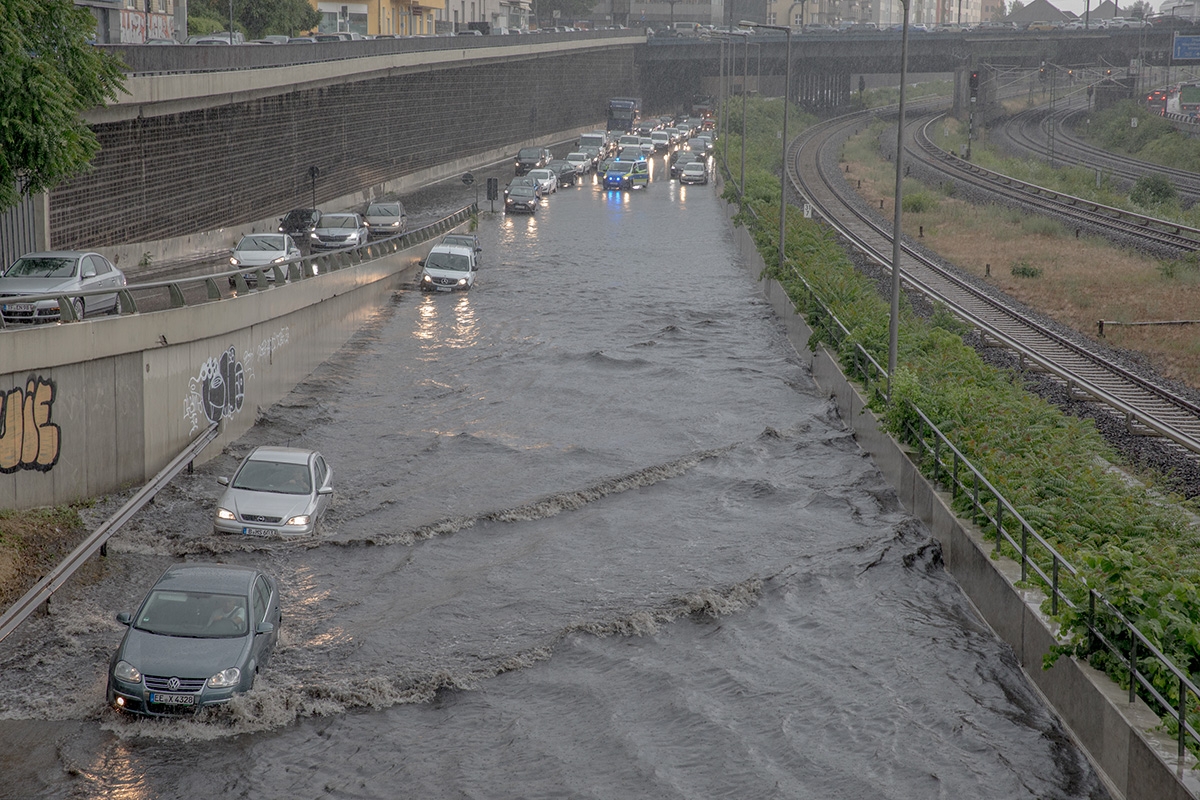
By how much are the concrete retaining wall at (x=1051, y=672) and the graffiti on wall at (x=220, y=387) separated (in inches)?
503

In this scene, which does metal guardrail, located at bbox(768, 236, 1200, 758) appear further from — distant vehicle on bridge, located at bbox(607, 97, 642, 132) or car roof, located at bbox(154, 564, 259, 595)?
distant vehicle on bridge, located at bbox(607, 97, 642, 132)

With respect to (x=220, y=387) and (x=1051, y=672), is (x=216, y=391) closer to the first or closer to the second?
(x=220, y=387)

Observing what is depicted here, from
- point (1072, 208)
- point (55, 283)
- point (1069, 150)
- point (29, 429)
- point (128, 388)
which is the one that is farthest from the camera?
point (1069, 150)

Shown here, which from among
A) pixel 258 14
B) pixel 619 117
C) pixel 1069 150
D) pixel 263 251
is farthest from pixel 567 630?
pixel 619 117

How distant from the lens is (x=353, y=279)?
3784cm

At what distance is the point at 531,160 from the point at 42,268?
200 feet

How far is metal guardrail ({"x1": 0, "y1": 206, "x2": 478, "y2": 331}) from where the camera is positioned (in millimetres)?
20375

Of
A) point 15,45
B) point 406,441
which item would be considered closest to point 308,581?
point 406,441

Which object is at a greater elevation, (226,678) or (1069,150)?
(1069,150)

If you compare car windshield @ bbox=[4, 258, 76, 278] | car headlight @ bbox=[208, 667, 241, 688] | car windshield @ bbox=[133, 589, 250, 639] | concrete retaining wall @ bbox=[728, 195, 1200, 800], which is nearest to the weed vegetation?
concrete retaining wall @ bbox=[728, 195, 1200, 800]

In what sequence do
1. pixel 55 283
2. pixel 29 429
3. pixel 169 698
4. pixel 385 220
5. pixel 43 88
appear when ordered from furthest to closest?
pixel 385 220 < pixel 55 283 < pixel 43 88 < pixel 29 429 < pixel 169 698

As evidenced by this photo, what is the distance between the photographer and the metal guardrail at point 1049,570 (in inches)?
467

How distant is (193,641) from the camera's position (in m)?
14.5

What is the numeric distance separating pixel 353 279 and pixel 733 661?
23.7 metres
